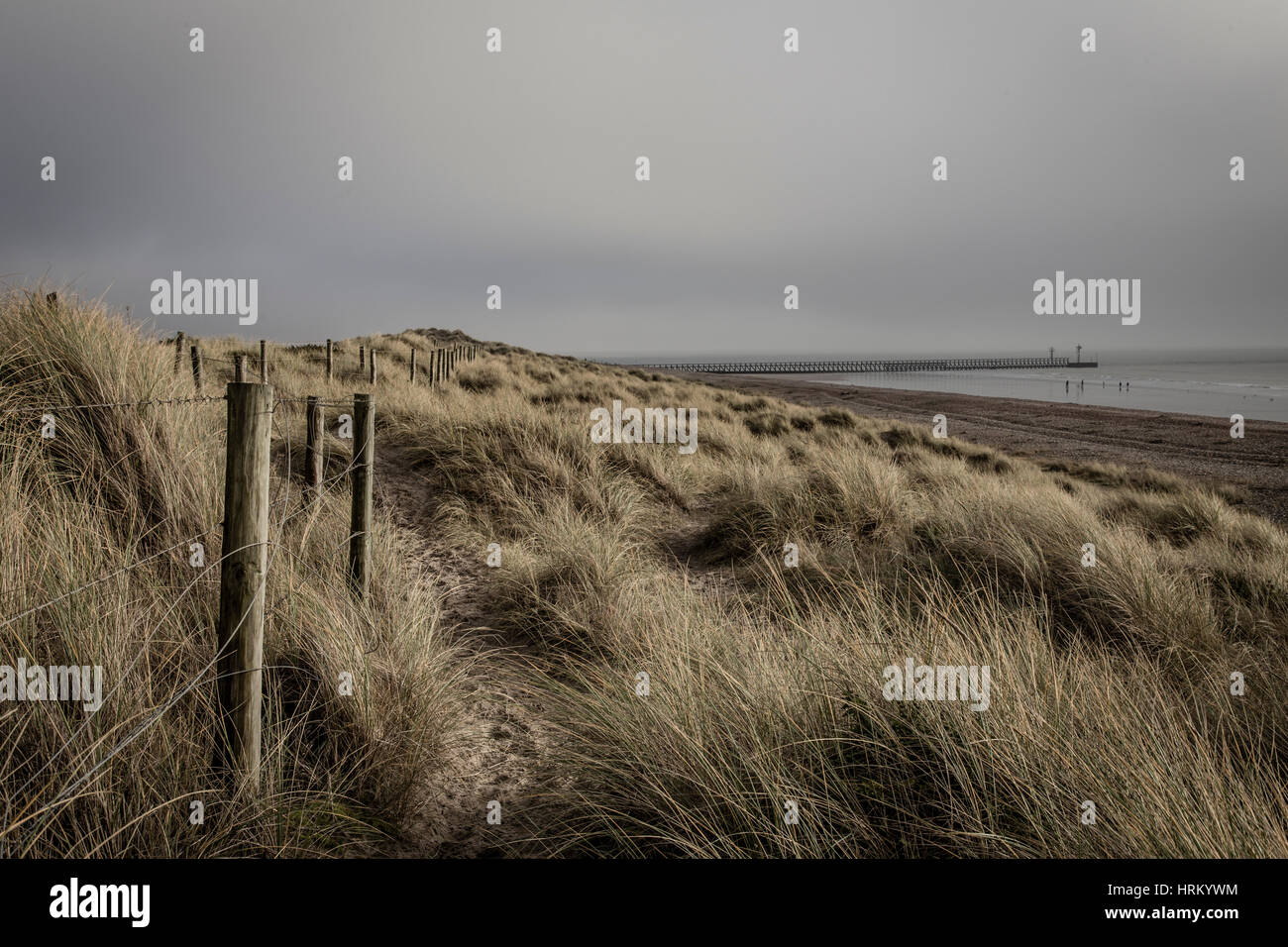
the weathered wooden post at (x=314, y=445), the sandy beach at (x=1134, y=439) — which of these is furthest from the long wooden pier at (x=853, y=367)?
the weathered wooden post at (x=314, y=445)

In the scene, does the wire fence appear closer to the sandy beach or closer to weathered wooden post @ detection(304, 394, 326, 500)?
weathered wooden post @ detection(304, 394, 326, 500)

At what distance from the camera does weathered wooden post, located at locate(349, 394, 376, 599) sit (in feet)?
14.9

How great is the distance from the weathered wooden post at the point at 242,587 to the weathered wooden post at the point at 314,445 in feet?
12.3

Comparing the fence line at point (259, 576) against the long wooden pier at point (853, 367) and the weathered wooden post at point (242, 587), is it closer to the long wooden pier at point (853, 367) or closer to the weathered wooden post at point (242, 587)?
the weathered wooden post at point (242, 587)

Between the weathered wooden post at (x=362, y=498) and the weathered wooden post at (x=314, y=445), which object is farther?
the weathered wooden post at (x=314, y=445)

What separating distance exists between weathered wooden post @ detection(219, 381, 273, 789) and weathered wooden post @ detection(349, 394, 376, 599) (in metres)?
2.07

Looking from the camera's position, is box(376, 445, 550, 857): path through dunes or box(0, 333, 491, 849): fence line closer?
box(0, 333, 491, 849): fence line

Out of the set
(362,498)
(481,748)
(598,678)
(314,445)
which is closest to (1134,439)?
(314,445)

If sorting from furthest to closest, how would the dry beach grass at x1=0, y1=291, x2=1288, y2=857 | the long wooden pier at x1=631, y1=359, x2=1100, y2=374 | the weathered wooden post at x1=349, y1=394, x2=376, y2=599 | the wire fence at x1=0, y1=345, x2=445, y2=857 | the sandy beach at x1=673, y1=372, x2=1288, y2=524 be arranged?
the long wooden pier at x1=631, y1=359, x2=1100, y2=374
the sandy beach at x1=673, y1=372, x2=1288, y2=524
the weathered wooden post at x1=349, y1=394, x2=376, y2=599
the dry beach grass at x1=0, y1=291, x2=1288, y2=857
the wire fence at x1=0, y1=345, x2=445, y2=857

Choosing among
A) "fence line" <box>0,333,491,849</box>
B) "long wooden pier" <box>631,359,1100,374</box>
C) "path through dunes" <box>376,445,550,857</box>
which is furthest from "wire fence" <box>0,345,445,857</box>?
"long wooden pier" <box>631,359,1100,374</box>

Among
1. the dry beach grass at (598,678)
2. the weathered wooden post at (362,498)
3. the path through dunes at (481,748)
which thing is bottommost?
the path through dunes at (481,748)

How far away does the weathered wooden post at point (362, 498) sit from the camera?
4547mm

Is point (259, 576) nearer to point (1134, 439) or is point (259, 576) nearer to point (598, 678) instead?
point (598, 678)

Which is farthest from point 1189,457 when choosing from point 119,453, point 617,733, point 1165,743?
point 119,453
